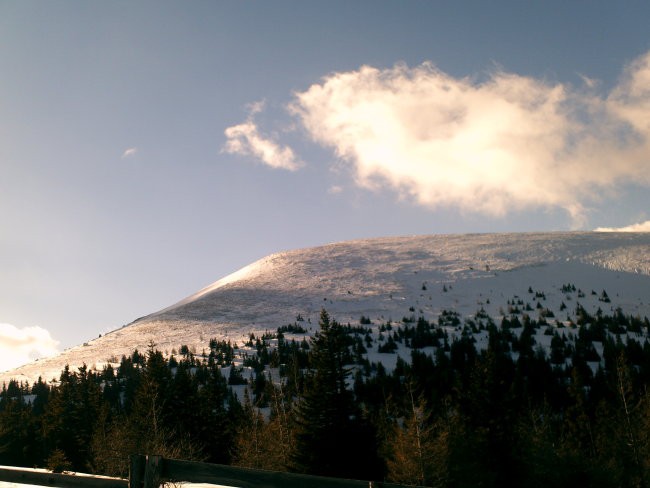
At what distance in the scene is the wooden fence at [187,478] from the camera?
5875 millimetres

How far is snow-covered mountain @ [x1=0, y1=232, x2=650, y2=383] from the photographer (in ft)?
382

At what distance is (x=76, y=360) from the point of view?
11544cm

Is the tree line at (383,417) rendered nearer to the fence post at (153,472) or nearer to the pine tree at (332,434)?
the pine tree at (332,434)

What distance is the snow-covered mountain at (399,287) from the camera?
116562 mm

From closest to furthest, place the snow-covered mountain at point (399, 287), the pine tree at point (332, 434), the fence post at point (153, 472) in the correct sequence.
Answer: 1. the fence post at point (153, 472)
2. the pine tree at point (332, 434)
3. the snow-covered mountain at point (399, 287)

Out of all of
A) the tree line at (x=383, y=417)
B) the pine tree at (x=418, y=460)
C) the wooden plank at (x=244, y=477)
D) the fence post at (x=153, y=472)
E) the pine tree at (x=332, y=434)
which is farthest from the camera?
the tree line at (x=383, y=417)

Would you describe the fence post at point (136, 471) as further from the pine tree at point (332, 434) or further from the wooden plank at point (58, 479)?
the pine tree at point (332, 434)

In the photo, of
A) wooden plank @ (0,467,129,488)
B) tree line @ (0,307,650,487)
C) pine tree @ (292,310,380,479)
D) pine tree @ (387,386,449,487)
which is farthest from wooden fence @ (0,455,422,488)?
pine tree @ (387,386,449,487)

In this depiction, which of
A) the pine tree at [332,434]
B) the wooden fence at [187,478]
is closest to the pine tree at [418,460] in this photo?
the pine tree at [332,434]

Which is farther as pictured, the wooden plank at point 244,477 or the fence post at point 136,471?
the fence post at point 136,471

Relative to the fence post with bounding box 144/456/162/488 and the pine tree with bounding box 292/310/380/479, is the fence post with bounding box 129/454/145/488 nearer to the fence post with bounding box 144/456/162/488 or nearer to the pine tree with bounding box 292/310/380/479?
the fence post with bounding box 144/456/162/488

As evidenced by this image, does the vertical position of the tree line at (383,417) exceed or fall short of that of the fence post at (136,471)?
it falls short

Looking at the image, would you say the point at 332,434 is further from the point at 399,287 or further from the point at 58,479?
the point at 399,287

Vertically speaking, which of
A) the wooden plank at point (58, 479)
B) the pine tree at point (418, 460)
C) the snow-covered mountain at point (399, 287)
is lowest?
the pine tree at point (418, 460)
